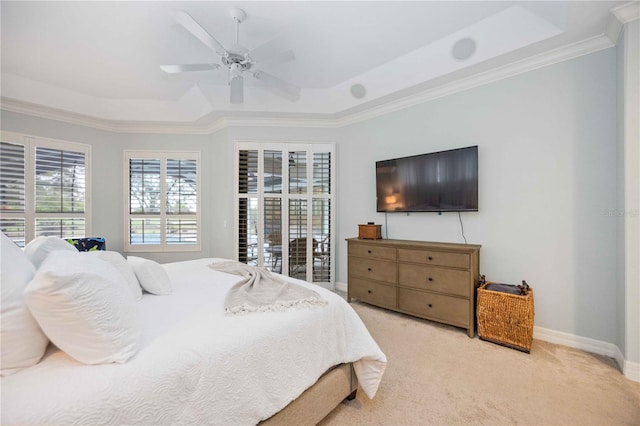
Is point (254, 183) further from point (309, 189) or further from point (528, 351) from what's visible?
point (528, 351)

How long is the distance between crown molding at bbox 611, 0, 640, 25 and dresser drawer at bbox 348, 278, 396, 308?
283 cm

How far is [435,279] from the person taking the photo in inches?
108

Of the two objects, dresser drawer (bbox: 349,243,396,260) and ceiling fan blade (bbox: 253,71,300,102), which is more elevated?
ceiling fan blade (bbox: 253,71,300,102)

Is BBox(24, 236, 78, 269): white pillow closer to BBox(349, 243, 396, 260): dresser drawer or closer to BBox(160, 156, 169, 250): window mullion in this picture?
BBox(349, 243, 396, 260): dresser drawer

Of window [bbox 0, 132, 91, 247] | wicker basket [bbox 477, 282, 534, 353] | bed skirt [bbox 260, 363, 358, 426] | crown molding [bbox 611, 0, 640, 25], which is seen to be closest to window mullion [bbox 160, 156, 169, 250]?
window [bbox 0, 132, 91, 247]

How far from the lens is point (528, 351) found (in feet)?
7.44

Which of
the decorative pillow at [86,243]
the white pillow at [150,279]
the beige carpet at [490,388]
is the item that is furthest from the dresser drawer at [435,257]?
the decorative pillow at [86,243]

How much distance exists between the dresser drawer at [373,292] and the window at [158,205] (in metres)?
2.71

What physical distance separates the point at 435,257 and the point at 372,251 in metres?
0.75

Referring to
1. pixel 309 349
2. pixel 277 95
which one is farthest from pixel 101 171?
pixel 309 349

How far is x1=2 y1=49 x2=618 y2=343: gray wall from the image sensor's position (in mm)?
2291

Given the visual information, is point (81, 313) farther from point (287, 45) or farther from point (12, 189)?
point (12, 189)

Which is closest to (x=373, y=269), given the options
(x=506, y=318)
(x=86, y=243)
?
(x=506, y=318)

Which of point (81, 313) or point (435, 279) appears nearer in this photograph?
point (81, 313)
